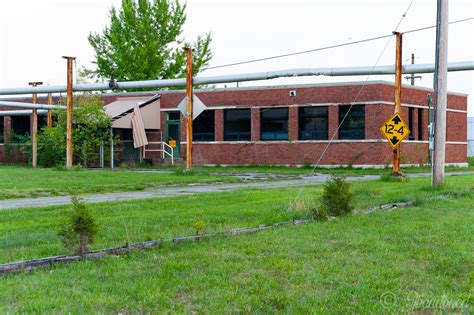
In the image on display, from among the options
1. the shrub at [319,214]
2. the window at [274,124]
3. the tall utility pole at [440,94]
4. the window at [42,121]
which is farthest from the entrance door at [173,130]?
the shrub at [319,214]

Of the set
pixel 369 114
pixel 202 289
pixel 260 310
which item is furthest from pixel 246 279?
pixel 369 114

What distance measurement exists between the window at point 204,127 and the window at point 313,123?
6.45 metres

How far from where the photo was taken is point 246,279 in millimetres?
A: 5930

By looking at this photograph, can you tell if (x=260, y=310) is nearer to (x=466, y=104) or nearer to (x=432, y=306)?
(x=432, y=306)

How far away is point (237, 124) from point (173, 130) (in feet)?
17.3

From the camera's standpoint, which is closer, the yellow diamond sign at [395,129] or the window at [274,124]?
the yellow diamond sign at [395,129]

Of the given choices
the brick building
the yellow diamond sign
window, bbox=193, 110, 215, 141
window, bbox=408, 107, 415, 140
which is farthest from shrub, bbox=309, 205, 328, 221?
window, bbox=193, 110, 215, 141

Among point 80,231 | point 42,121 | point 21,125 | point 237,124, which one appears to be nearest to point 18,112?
point 42,121

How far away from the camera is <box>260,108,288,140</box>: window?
127ft

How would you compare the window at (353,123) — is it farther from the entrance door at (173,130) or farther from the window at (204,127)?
the entrance door at (173,130)

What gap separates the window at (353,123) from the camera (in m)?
36.6

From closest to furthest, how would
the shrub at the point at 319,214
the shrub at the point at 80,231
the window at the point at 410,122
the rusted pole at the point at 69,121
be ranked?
the shrub at the point at 80,231 < the shrub at the point at 319,214 < the rusted pole at the point at 69,121 < the window at the point at 410,122

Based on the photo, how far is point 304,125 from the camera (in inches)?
1506

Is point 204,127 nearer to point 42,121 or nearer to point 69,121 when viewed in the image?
point 69,121
